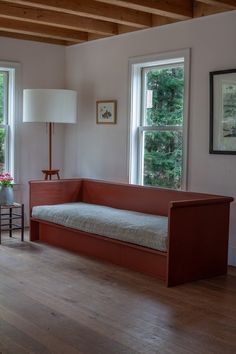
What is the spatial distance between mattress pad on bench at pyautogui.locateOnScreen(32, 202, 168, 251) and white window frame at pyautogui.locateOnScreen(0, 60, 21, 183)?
911 millimetres

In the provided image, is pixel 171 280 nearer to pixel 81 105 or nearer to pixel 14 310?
pixel 14 310

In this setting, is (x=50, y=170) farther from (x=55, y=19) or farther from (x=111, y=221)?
(x=55, y=19)

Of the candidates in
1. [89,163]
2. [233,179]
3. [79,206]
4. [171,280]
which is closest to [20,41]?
[89,163]

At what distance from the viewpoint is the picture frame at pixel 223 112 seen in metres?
4.53

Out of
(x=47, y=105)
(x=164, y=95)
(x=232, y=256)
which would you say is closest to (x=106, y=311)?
(x=232, y=256)

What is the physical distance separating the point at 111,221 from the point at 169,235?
0.83 meters

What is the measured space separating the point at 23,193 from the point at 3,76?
1460 millimetres

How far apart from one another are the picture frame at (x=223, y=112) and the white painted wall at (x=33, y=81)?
2460 mm

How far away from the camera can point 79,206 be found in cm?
545

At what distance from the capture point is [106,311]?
11.0 ft

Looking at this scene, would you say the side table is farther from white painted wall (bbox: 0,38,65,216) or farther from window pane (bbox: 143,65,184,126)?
window pane (bbox: 143,65,184,126)

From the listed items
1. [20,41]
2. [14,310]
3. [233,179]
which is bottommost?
[14,310]

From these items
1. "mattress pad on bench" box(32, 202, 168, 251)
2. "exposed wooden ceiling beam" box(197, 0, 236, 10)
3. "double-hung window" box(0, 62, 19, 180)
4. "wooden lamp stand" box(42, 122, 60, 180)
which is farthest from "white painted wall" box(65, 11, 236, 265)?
"double-hung window" box(0, 62, 19, 180)

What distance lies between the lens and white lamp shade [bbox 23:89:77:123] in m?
5.59
